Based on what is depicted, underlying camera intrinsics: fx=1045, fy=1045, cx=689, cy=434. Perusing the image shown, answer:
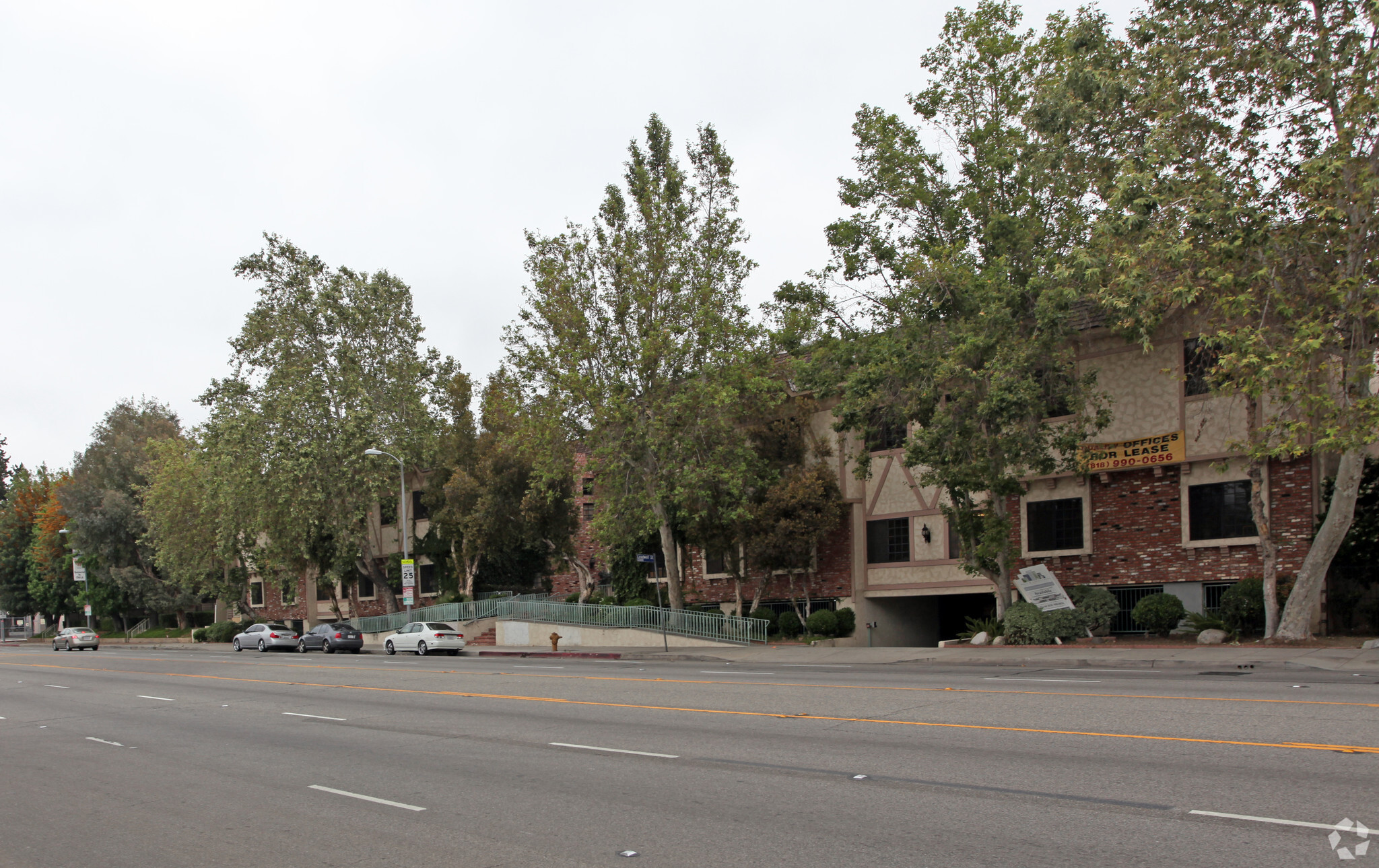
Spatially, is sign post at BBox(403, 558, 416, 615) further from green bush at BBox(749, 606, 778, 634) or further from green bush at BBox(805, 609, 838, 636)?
green bush at BBox(805, 609, 838, 636)

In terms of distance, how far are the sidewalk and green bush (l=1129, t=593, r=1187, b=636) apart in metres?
1.92

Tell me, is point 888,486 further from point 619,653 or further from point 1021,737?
point 1021,737

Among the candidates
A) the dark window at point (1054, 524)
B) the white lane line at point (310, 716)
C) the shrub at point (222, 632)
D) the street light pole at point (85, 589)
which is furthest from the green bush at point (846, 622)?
the street light pole at point (85, 589)

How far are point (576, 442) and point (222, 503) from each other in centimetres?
2149

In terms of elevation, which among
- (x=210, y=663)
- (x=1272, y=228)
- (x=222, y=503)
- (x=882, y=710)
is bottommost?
(x=210, y=663)

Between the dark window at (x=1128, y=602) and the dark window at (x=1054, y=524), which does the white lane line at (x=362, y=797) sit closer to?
the dark window at (x=1128, y=602)

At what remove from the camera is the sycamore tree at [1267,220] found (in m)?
19.5

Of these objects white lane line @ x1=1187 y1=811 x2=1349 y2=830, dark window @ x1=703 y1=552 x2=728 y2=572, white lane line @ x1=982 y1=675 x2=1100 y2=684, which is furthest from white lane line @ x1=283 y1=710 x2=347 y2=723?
dark window @ x1=703 y1=552 x2=728 y2=572

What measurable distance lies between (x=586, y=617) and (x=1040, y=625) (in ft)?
58.4

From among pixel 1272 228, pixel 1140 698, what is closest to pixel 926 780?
pixel 1140 698

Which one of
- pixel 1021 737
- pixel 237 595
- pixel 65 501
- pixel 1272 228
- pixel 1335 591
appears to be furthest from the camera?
pixel 65 501

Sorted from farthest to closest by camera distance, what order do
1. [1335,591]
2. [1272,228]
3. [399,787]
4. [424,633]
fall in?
[424,633] → [1335,591] → [1272,228] → [399,787]

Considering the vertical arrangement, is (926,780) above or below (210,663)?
above

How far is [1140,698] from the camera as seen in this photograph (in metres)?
13.5
